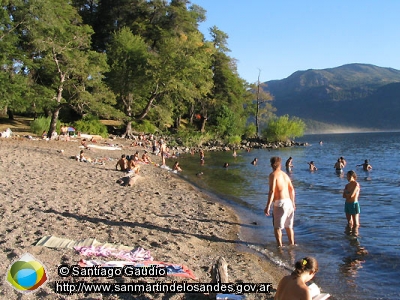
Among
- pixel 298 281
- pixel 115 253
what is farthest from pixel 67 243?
pixel 298 281

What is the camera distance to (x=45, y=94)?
92.8ft

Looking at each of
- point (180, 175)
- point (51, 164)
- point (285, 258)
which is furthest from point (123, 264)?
point (180, 175)

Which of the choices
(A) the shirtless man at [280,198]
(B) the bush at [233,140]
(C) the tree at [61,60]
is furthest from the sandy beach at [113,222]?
(B) the bush at [233,140]

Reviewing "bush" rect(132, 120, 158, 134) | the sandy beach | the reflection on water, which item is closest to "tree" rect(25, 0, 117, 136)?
"bush" rect(132, 120, 158, 134)

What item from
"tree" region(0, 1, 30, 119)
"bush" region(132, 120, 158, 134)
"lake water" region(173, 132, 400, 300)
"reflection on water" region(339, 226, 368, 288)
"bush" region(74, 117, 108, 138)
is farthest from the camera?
"bush" region(132, 120, 158, 134)

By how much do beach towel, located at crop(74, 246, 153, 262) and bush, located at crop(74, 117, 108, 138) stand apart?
29.9 metres

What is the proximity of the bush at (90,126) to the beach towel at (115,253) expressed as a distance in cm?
2988

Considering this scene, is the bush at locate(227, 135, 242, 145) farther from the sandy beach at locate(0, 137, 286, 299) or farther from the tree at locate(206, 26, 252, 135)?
the sandy beach at locate(0, 137, 286, 299)

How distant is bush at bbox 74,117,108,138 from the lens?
3522 centimetres

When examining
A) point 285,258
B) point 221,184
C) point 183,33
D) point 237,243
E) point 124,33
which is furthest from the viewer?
point 183,33

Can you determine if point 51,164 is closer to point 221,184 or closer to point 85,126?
point 221,184

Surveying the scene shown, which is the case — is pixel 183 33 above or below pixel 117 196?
above

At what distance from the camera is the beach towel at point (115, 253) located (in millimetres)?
6195

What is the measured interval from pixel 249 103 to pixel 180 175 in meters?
47.0
